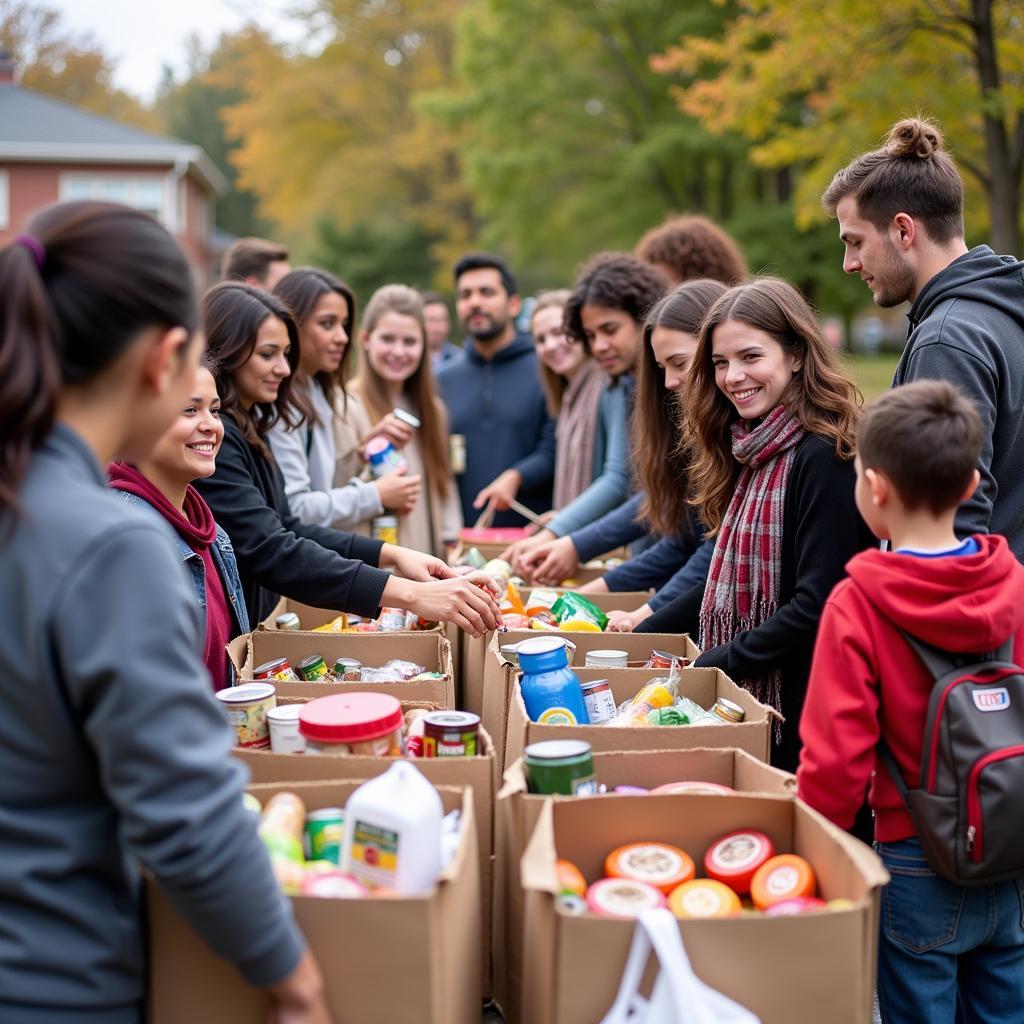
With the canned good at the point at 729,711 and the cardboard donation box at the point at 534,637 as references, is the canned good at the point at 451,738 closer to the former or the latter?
the cardboard donation box at the point at 534,637

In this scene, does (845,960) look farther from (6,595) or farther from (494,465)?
(494,465)

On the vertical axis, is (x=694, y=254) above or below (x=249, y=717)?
above

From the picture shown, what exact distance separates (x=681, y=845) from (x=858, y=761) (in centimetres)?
40

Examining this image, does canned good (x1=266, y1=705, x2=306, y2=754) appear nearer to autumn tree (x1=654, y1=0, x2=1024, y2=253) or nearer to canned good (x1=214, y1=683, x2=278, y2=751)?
canned good (x1=214, y1=683, x2=278, y2=751)

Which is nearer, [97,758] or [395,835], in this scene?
[97,758]

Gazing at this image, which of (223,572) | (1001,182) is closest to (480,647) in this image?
(223,572)

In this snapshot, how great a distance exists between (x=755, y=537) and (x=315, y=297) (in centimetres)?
267

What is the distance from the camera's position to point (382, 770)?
210 cm

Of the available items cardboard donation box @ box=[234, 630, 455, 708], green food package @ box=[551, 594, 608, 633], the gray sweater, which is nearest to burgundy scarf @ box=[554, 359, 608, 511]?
green food package @ box=[551, 594, 608, 633]

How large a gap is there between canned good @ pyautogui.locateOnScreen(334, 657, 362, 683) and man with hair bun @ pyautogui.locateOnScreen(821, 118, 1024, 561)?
1.77m

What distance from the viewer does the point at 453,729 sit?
7.12ft

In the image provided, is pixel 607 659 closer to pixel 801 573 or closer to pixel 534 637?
pixel 534 637

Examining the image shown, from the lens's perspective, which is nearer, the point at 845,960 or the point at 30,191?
the point at 845,960

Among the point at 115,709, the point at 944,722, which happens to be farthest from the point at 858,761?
the point at 115,709
